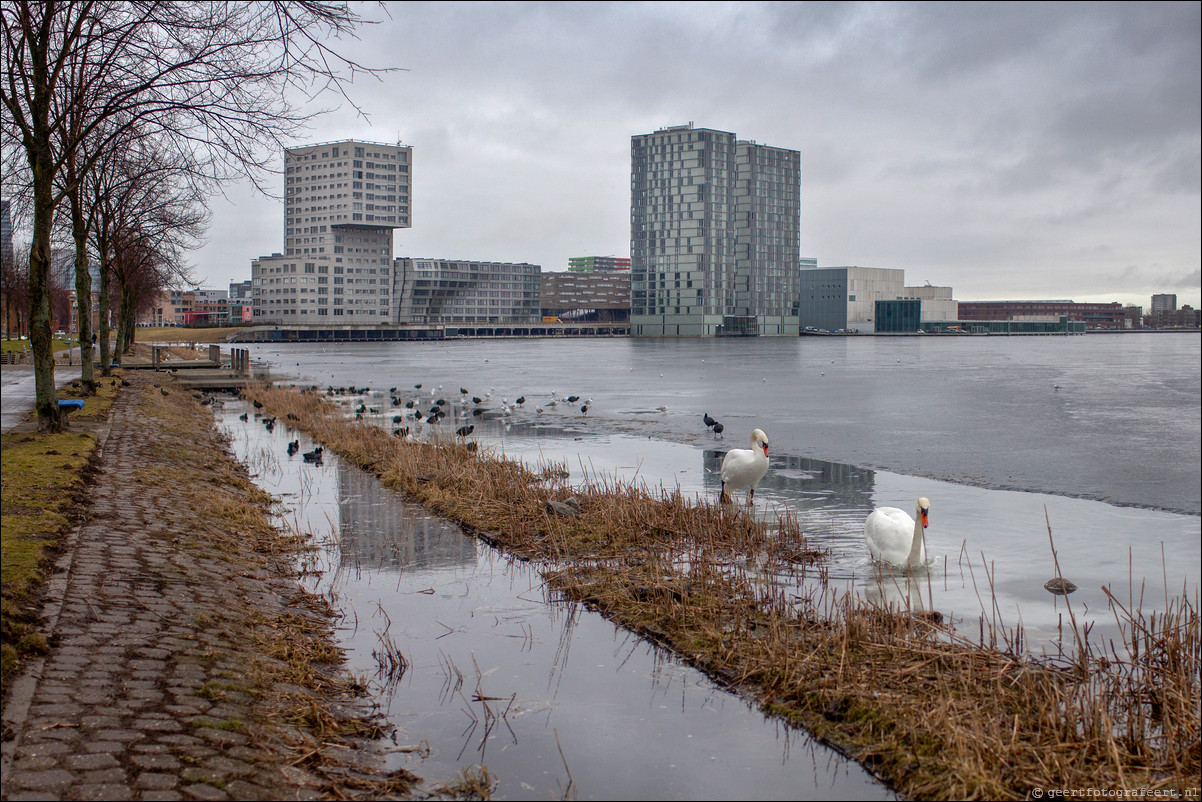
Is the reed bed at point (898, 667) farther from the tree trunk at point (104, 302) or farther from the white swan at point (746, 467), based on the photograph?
the tree trunk at point (104, 302)

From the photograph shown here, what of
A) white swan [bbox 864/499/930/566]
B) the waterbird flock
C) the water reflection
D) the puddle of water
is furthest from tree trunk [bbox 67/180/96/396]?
white swan [bbox 864/499/930/566]

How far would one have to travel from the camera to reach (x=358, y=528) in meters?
13.4

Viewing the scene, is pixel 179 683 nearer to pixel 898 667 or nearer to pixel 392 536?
pixel 898 667

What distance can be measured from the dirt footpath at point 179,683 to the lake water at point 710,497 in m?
0.54

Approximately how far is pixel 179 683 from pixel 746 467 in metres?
9.00

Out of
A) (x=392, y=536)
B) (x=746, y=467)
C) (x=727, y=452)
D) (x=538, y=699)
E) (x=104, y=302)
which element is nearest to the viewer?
(x=538, y=699)

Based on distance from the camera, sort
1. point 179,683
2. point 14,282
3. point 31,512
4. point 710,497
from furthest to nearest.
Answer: point 14,282, point 710,497, point 31,512, point 179,683

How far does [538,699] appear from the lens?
282 inches

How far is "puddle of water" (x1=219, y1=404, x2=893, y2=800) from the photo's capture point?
232 inches

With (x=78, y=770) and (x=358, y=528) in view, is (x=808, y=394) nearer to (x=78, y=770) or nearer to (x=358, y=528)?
(x=358, y=528)

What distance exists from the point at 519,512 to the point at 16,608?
23.4ft

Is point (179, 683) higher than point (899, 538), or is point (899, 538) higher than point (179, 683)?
point (899, 538)

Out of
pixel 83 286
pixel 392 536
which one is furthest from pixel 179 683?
pixel 83 286

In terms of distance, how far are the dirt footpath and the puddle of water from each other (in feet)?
1.41
